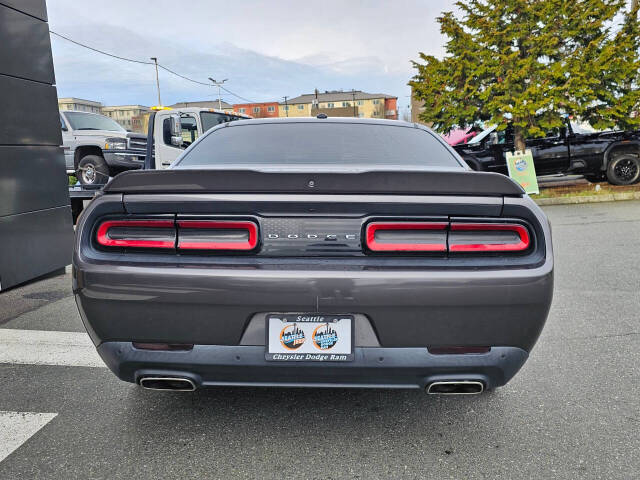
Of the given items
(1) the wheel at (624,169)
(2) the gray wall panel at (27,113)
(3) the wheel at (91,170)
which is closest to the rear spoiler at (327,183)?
(2) the gray wall panel at (27,113)

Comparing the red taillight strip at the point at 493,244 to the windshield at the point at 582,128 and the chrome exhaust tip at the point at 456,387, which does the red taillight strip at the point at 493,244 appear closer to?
the chrome exhaust tip at the point at 456,387

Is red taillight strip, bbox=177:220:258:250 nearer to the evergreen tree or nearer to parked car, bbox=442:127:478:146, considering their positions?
the evergreen tree

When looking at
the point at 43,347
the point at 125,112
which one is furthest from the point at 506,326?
the point at 125,112

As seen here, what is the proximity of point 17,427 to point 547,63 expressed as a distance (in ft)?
43.6

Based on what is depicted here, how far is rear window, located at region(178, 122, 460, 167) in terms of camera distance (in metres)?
2.81

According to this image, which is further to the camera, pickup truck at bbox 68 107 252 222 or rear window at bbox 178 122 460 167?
pickup truck at bbox 68 107 252 222

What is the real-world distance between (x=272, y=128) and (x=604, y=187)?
11312 mm

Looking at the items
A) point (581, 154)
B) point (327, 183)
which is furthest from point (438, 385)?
point (581, 154)

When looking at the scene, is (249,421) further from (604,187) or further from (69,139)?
(604,187)

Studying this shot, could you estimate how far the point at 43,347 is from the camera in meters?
3.41

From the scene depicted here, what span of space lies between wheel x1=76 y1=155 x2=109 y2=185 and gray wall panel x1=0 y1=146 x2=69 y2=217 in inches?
241

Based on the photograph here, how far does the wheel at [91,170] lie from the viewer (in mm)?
11406

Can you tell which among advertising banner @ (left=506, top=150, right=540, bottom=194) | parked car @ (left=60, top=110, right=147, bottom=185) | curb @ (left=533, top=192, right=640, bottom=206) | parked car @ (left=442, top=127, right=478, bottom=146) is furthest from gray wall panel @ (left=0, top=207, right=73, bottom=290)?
parked car @ (left=442, top=127, right=478, bottom=146)

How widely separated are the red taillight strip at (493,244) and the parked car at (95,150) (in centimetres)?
1085
